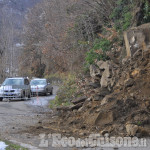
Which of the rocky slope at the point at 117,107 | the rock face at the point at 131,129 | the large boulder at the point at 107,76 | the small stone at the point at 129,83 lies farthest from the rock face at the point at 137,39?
the rock face at the point at 131,129

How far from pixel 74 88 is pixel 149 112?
29.4 feet

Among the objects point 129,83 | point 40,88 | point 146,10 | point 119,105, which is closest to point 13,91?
point 40,88

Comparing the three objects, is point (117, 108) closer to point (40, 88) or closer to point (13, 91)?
point (13, 91)

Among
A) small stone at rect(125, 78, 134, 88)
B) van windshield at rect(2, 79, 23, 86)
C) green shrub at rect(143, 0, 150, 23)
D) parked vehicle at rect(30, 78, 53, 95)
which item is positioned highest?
green shrub at rect(143, 0, 150, 23)

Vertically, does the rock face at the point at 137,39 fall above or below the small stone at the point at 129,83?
above

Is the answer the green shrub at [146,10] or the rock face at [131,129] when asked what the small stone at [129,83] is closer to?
the rock face at [131,129]

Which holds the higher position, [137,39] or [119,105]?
[137,39]

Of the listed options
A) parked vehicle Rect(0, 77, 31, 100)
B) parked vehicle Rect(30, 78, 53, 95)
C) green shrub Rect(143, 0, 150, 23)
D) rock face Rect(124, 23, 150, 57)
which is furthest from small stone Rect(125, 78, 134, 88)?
parked vehicle Rect(30, 78, 53, 95)

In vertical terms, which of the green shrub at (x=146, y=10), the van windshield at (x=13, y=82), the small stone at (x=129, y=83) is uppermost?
the green shrub at (x=146, y=10)

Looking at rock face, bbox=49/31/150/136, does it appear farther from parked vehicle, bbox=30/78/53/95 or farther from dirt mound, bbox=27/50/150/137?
parked vehicle, bbox=30/78/53/95

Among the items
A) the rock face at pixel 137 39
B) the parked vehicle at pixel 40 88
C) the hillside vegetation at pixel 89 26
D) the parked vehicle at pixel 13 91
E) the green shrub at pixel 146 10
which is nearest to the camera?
the rock face at pixel 137 39

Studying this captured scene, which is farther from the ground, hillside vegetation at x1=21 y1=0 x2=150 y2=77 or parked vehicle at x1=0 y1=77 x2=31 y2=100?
hillside vegetation at x1=21 y1=0 x2=150 y2=77

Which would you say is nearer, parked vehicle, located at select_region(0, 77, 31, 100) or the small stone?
the small stone

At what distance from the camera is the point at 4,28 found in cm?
3669
